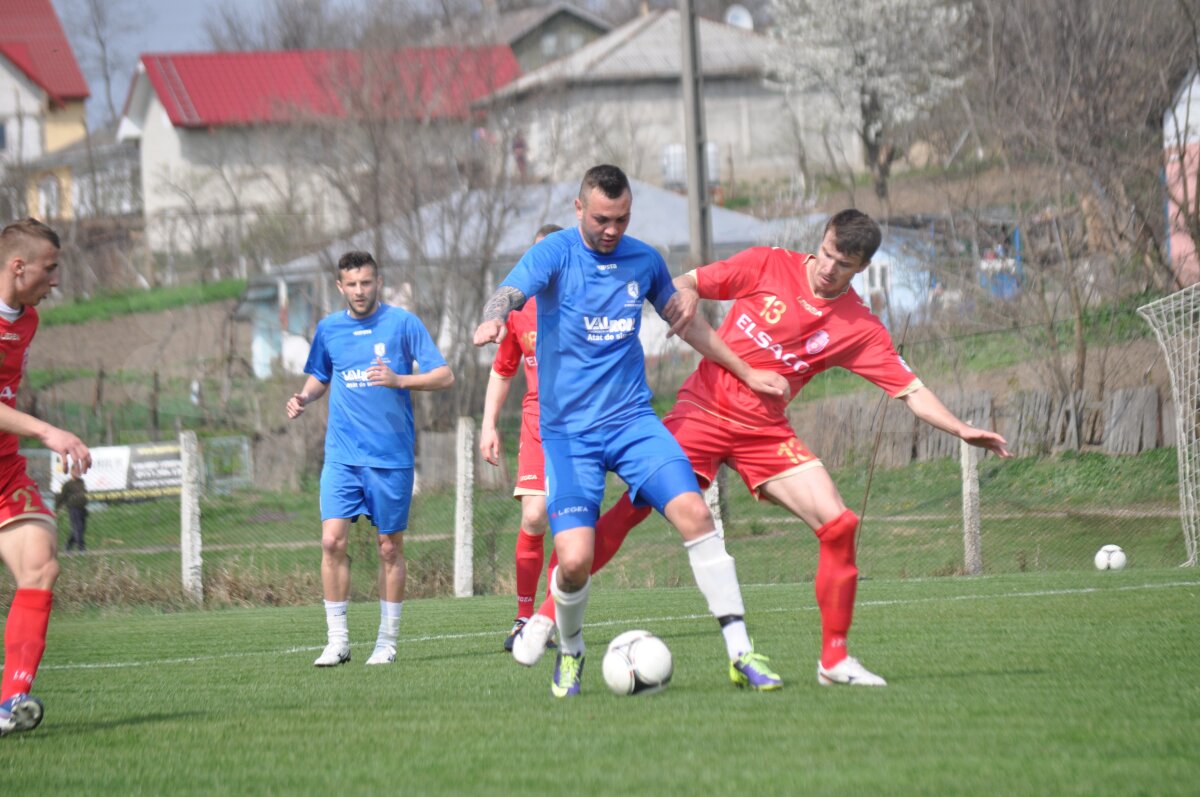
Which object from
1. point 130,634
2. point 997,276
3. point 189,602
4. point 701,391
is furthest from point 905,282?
point 701,391

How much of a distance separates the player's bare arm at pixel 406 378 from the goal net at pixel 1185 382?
8.86 m

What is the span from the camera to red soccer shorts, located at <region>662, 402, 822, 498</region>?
7113mm

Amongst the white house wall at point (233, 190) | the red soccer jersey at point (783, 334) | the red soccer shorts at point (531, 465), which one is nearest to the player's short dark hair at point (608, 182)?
the red soccer jersey at point (783, 334)

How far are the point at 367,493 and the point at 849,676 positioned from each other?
11.5 ft

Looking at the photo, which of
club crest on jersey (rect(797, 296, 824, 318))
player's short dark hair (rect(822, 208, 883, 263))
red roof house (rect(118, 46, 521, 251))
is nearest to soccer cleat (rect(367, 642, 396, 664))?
club crest on jersey (rect(797, 296, 824, 318))

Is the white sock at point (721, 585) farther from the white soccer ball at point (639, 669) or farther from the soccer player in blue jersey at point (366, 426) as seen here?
the soccer player in blue jersey at point (366, 426)

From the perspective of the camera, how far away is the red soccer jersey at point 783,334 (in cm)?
727

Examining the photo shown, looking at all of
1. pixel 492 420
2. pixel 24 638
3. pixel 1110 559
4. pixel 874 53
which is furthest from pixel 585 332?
pixel 874 53

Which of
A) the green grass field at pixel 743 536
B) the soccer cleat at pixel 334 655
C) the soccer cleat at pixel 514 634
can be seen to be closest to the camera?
the soccer cleat at pixel 334 655

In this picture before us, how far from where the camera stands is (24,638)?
6234mm

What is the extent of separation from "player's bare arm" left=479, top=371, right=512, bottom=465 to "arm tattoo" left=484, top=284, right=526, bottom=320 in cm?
254

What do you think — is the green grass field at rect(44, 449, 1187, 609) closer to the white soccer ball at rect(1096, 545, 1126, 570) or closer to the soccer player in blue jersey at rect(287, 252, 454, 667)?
the white soccer ball at rect(1096, 545, 1126, 570)

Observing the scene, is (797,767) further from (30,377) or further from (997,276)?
(30,377)

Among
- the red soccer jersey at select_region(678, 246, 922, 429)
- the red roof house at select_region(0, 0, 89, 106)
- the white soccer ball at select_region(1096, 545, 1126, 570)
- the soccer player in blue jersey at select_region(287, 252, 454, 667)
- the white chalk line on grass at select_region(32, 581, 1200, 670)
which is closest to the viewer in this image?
the red soccer jersey at select_region(678, 246, 922, 429)
